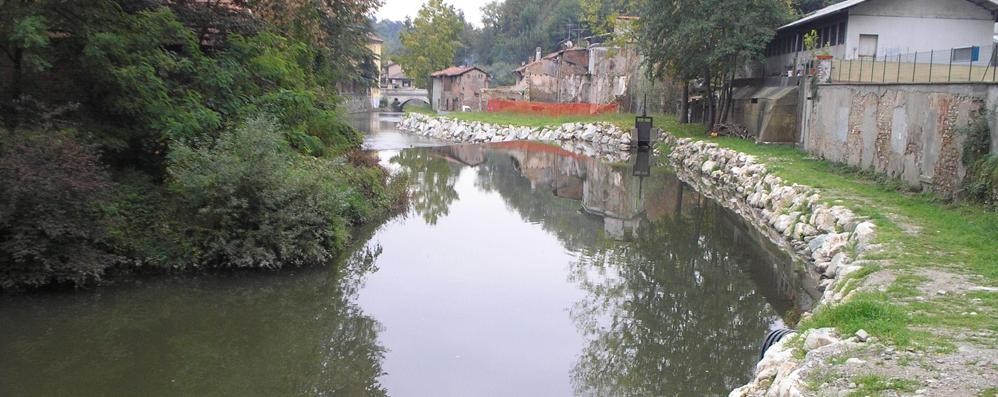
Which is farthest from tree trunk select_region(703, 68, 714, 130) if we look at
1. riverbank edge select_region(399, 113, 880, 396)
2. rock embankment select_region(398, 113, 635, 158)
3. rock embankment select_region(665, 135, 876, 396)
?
rock embankment select_region(398, 113, 635, 158)

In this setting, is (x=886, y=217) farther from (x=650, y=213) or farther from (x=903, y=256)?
(x=650, y=213)

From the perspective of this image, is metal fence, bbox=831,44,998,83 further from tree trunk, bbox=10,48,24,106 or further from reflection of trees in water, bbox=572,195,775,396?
tree trunk, bbox=10,48,24,106

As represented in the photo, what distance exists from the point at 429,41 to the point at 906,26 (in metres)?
57.3

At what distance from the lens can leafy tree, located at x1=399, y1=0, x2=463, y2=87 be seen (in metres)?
80.4

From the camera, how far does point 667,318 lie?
1234 cm

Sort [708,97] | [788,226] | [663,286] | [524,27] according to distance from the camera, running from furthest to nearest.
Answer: [524,27] < [708,97] < [788,226] < [663,286]

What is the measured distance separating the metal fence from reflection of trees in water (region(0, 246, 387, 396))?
13668mm

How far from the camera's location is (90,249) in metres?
11.9

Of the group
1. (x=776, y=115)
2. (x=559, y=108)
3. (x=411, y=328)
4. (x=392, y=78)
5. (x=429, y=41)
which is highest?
(x=429, y=41)

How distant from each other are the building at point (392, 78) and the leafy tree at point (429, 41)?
27.6 meters

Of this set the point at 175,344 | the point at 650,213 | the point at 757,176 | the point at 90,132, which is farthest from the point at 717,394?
the point at 757,176

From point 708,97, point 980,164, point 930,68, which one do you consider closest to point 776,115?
point 708,97

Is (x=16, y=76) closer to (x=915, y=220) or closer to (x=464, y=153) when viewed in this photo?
(x=915, y=220)

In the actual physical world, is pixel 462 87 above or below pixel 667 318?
above
